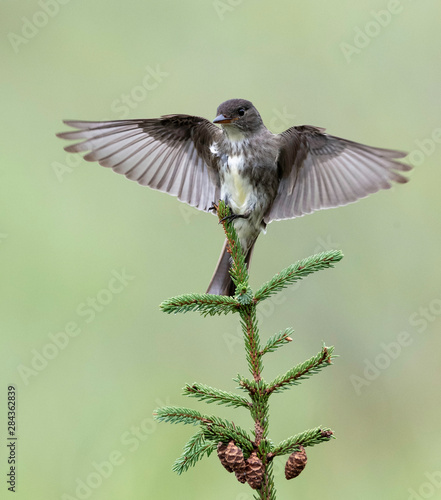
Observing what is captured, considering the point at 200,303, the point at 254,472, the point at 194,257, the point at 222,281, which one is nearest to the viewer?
the point at 254,472

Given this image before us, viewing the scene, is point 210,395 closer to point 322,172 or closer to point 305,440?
point 305,440

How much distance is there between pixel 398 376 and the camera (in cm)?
536

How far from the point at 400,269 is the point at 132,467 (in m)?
2.68

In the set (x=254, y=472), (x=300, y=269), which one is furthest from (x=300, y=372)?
(x=300, y=269)

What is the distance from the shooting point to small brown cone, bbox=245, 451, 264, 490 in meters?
2.02

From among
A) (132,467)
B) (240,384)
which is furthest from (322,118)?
(240,384)

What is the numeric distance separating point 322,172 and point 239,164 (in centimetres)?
48

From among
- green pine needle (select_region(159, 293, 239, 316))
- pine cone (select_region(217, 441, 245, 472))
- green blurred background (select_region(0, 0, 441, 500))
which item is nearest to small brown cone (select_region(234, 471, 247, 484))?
pine cone (select_region(217, 441, 245, 472))

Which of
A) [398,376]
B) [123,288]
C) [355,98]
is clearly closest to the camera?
[398,376]

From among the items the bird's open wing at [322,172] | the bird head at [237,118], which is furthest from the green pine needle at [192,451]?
the bird head at [237,118]

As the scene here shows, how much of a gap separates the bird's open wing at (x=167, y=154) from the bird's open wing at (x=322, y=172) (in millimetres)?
419

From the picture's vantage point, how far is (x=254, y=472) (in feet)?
6.63

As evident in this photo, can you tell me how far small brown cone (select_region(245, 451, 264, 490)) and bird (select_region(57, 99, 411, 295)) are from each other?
1746 millimetres

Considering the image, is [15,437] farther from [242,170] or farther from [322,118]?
[322,118]
